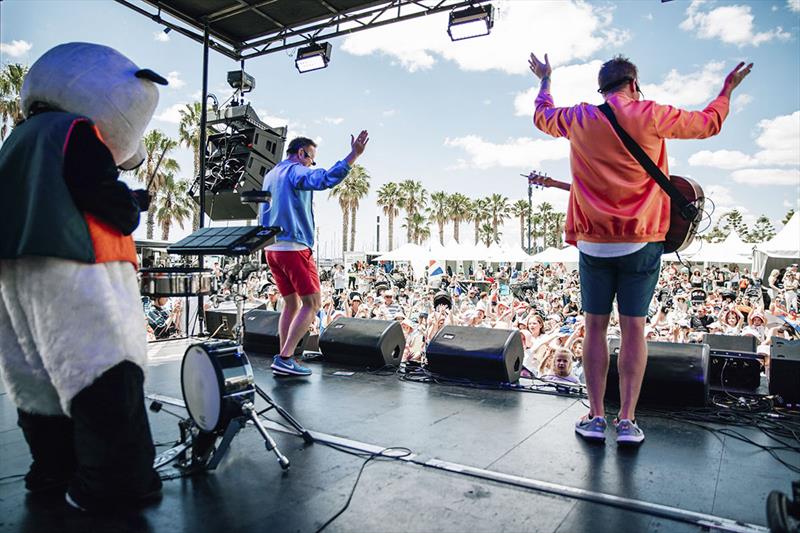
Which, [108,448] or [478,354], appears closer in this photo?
[108,448]

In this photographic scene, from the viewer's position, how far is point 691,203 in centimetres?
250

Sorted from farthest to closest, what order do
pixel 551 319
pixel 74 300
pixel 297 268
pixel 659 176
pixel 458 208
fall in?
pixel 458 208, pixel 551 319, pixel 297 268, pixel 659 176, pixel 74 300

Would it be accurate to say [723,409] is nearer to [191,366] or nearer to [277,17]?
[191,366]

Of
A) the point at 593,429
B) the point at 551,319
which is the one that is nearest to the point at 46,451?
the point at 593,429

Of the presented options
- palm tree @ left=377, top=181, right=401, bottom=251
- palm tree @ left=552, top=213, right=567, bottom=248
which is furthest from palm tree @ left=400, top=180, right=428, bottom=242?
palm tree @ left=552, top=213, right=567, bottom=248

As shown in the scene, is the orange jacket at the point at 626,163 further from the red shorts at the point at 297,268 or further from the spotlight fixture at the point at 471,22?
the spotlight fixture at the point at 471,22

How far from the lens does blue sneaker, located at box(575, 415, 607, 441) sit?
2.58m

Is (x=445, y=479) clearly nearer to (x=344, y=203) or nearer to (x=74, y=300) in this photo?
(x=74, y=300)

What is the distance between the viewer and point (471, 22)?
244 inches

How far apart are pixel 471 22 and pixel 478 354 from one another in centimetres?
421

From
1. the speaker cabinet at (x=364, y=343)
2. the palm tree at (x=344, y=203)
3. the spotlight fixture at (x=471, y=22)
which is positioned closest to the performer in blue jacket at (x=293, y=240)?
the speaker cabinet at (x=364, y=343)

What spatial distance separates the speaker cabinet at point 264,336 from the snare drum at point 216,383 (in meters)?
2.65

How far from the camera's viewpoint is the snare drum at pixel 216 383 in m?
2.19

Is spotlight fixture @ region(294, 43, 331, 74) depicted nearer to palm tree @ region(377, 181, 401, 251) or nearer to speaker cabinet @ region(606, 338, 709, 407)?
speaker cabinet @ region(606, 338, 709, 407)
